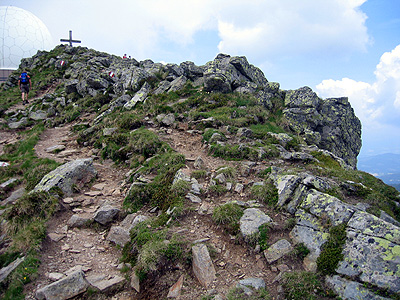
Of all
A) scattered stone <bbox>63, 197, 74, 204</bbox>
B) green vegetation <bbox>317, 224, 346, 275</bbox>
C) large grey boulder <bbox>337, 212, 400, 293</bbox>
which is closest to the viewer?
large grey boulder <bbox>337, 212, 400, 293</bbox>

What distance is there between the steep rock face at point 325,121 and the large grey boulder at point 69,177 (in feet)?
54.6

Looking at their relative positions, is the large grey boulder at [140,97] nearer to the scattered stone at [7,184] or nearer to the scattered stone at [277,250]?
the scattered stone at [7,184]

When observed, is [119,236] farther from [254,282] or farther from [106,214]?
[254,282]

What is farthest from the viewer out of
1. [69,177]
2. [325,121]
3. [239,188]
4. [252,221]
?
[325,121]

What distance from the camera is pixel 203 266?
6.41 metres

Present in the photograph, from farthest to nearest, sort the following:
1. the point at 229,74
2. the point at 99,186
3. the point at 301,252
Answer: the point at 229,74 < the point at 99,186 < the point at 301,252

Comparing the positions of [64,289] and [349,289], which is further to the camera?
[64,289]

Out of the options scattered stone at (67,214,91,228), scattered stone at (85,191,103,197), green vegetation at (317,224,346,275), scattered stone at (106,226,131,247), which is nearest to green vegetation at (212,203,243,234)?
green vegetation at (317,224,346,275)

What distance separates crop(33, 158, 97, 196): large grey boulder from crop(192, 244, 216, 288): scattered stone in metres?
7.34

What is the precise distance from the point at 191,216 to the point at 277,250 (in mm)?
3257

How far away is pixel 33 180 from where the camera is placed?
38.3 feet

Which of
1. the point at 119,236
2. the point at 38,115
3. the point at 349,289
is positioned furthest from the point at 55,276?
the point at 38,115

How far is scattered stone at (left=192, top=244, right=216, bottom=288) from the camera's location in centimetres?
617

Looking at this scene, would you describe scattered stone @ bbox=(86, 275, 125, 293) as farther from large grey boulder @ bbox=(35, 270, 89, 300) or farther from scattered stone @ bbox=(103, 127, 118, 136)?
scattered stone @ bbox=(103, 127, 118, 136)
